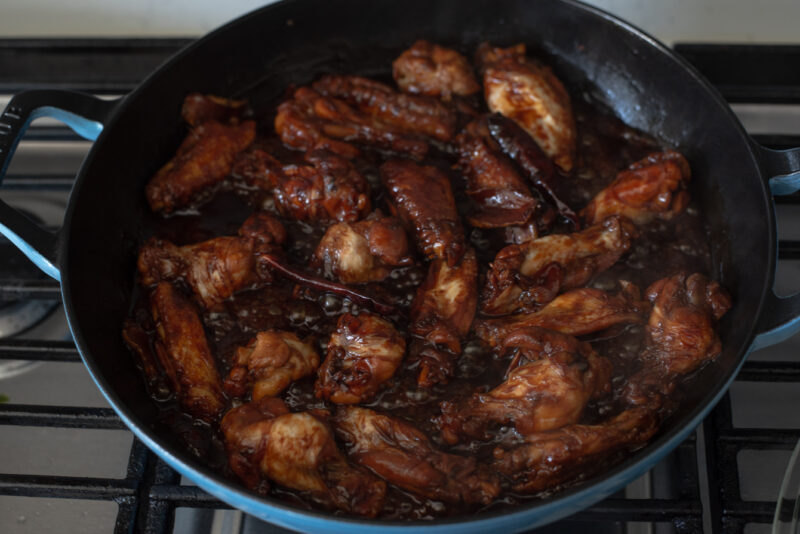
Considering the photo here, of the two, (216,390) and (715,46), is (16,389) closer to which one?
(216,390)

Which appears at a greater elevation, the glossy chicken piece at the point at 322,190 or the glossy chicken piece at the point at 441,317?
the glossy chicken piece at the point at 322,190

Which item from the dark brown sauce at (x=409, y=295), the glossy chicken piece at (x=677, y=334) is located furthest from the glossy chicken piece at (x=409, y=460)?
the glossy chicken piece at (x=677, y=334)

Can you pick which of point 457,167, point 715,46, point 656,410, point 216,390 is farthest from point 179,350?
point 715,46

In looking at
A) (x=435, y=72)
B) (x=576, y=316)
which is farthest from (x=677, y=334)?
(x=435, y=72)

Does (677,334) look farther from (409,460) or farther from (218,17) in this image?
(218,17)

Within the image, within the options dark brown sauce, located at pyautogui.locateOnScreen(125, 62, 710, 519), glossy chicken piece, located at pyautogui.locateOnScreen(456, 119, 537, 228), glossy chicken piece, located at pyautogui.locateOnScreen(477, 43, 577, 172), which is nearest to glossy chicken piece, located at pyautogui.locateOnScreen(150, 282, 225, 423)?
dark brown sauce, located at pyautogui.locateOnScreen(125, 62, 710, 519)

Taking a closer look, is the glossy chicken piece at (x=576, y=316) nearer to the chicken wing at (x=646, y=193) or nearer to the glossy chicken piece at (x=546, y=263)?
the glossy chicken piece at (x=546, y=263)

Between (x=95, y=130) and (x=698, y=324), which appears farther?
(x=95, y=130)
